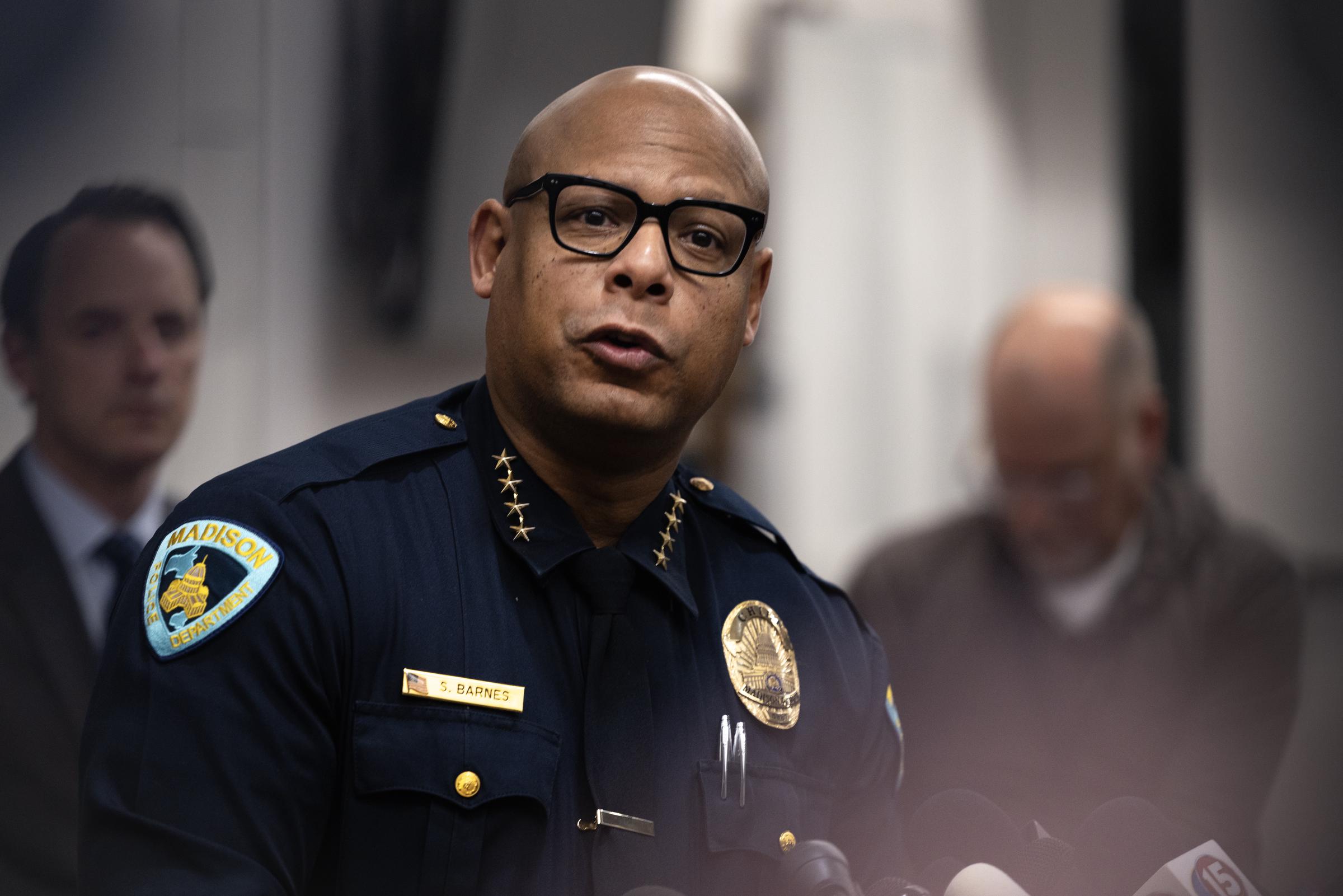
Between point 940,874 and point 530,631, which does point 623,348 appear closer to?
point 530,631

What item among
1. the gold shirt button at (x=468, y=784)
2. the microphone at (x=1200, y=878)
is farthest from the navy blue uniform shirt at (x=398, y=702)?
the microphone at (x=1200, y=878)

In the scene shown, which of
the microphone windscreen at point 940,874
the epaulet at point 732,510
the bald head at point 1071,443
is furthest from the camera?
the bald head at point 1071,443

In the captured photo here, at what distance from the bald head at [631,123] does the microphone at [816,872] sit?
1.39ft

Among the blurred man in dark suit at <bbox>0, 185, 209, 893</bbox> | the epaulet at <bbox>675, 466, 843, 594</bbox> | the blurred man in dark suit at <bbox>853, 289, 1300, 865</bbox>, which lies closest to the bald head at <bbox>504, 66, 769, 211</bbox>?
the epaulet at <bbox>675, 466, 843, 594</bbox>

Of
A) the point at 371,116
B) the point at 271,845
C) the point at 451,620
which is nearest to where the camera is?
the point at 271,845

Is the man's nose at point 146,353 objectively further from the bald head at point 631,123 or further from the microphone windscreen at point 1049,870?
the microphone windscreen at point 1049,870

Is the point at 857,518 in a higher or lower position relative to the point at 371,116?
lower

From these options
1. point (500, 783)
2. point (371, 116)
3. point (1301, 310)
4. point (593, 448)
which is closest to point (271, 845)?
point (500, 783)

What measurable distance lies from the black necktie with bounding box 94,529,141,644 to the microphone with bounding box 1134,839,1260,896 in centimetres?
107

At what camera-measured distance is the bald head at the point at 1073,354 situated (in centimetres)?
199

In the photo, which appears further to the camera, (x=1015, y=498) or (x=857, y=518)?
(x=857, y=518)

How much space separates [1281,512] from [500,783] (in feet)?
7.16

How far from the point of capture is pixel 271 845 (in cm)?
72

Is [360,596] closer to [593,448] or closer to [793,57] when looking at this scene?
[593,448]
